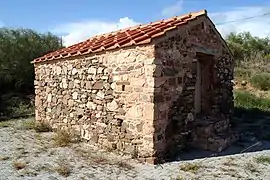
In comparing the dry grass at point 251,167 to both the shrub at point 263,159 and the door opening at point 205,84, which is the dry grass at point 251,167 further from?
the door opening at point 205,84

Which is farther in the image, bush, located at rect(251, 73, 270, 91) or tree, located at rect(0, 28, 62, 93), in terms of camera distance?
bush, located at rect(251, 73, 270, 91)

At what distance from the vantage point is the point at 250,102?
44.0 feet

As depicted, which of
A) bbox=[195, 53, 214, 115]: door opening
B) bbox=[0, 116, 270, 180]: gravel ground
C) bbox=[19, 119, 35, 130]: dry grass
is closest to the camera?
bbox=[0, 116, 270, 180]: gravel ground

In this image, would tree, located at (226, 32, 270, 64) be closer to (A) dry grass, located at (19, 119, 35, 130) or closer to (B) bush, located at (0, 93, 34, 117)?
(B) bush, located at (0, 93, 34, 117)

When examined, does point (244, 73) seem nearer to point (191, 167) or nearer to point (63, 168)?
point (191, 167)

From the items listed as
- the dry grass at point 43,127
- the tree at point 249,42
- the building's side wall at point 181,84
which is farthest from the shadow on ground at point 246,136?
the tree at point 249,42

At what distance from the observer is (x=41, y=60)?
364 inches

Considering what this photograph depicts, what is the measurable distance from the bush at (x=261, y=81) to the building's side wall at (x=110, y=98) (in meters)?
11.8

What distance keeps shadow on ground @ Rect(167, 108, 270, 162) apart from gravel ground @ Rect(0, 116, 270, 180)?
0.14 meters

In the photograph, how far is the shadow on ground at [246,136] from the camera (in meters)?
6.45

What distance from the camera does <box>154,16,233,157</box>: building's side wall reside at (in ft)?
19.2

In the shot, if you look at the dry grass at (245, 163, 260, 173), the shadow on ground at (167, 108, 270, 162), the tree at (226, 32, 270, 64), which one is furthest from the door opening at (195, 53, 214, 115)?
the tree at (226, 32, 270, 64)

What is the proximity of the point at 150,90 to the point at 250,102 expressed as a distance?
9068mm

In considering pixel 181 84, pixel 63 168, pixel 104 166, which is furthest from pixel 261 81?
pixel 63 168
